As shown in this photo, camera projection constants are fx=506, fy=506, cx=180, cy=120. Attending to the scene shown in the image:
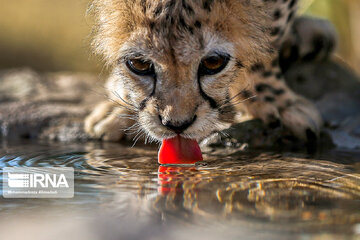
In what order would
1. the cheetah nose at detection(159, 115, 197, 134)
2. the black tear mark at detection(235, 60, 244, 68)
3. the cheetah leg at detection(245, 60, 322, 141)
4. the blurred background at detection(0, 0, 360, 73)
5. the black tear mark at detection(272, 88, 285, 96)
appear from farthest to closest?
1. the blurred background at detection(0, 0, 360, 73)
2. the black tear mark at detection(272, 88, 285, 96)
3. the cheetah leg at detection(245, 60, 322, 141)
4. the black tear mark at detection(235, 60, 244, 68)
5. the cheetah nose at detection(159, 115, 197, 134)

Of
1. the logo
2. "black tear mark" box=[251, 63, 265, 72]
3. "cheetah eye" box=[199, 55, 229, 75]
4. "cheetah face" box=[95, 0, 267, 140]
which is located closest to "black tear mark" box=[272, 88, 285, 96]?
"black tear mark" box=[251, 63, 265, 72]

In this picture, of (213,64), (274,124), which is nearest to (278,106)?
(274,124)

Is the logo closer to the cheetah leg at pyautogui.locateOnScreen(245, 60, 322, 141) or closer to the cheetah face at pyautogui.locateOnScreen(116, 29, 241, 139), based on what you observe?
the cheetah face at pyautogui.locateOnScreen(116, 29, 241, 139)

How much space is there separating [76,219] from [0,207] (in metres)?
0.33

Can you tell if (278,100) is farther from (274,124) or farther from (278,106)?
(274,124)

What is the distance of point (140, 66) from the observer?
104 inches

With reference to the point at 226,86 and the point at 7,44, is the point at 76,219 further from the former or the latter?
the point at 7,44

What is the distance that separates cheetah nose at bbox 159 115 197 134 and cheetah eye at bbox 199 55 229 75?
27 cm

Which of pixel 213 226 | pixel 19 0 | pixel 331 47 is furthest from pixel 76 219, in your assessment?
pixel 19 0

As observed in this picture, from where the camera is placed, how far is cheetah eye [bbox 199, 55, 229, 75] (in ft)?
8.32

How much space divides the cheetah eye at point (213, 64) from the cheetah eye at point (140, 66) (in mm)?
262

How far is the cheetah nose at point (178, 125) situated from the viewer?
2.39 meters

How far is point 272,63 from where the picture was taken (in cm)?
338

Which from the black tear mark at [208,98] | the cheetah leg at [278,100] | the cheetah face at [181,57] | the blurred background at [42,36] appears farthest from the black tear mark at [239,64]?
the blurred background at [42,36]
